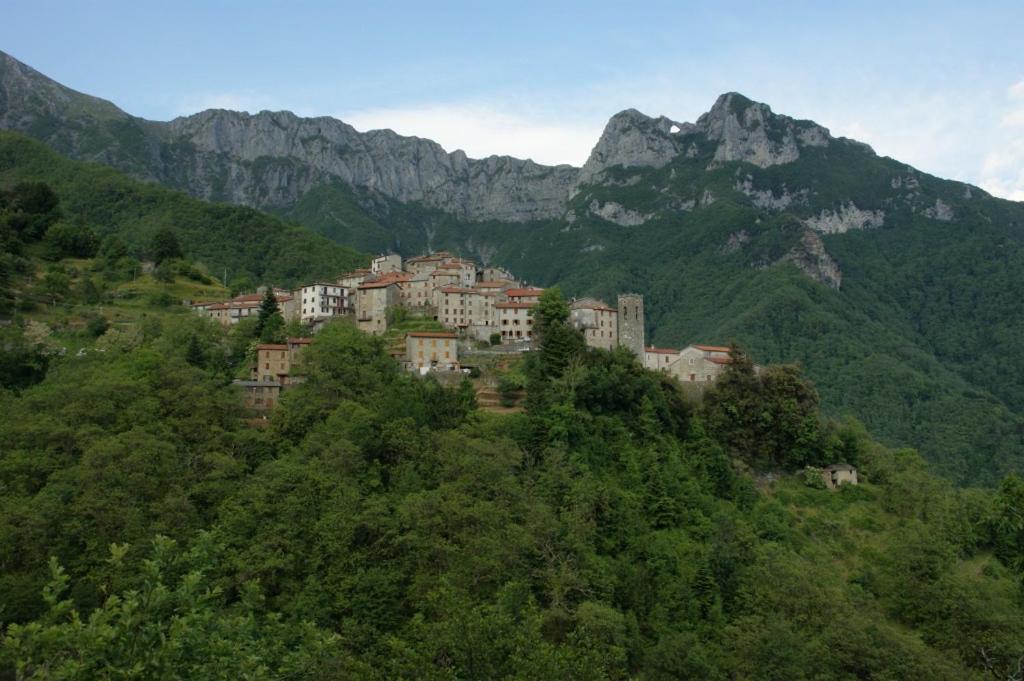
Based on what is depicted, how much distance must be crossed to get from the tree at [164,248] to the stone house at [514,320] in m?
40.2

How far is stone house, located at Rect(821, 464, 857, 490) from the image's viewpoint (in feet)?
184

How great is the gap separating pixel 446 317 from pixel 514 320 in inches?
213

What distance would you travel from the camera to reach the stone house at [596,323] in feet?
203

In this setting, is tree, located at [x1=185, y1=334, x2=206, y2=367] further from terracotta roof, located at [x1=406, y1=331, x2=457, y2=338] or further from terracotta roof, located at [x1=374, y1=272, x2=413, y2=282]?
terracotta roof, located at [x1=374, y1=272, x2=413, y2=282]

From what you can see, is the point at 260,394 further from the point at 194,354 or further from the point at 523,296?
the point at 523,296

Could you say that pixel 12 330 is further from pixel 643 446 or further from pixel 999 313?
pixel 999 313

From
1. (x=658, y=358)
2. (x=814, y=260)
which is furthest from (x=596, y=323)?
(x=814, y=260)

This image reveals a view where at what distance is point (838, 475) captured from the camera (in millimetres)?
56219

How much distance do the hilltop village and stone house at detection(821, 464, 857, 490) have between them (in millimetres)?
10008

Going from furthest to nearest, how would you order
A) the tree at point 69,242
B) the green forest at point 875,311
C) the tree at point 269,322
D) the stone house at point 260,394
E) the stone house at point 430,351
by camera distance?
the green forest at point 875,311 < the tree at point 69,242 < the tree at point 269,322 < the stone house at point 430,351 < the stone house at point 260,394

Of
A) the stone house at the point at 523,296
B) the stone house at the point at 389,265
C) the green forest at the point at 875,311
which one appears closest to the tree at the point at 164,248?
the stone house at the point at 389,265

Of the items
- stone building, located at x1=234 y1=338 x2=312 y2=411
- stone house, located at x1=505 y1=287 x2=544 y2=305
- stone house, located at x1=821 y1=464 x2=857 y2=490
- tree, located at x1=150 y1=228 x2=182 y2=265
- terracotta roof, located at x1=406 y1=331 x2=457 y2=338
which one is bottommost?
stone house, located at x1=821 y1=464 x2=857 y2=490

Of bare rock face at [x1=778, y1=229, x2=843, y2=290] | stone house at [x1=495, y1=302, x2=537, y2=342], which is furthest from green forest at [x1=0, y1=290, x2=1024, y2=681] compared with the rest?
bare rock face at [x1=778, y1=229, x2=843, y2=290]

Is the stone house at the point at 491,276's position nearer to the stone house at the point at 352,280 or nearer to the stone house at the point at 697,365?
the stone house at the point at 352,280
